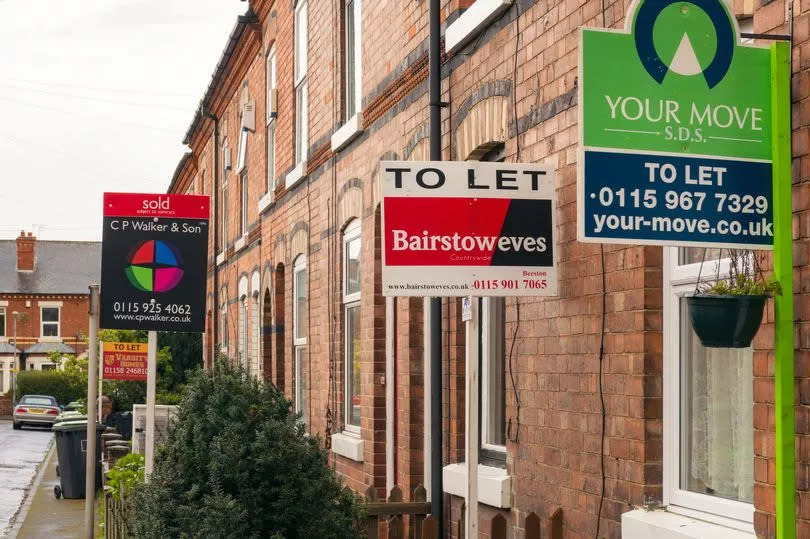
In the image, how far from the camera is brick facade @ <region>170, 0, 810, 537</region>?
18.5ft

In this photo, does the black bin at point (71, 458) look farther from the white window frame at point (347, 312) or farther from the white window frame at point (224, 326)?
the white window frame at point (347, 312)

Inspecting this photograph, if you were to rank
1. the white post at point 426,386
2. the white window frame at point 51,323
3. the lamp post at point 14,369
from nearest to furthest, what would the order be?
the white post at point 426,386, the lamp post at point 14,369, the white window frame at point 51,323

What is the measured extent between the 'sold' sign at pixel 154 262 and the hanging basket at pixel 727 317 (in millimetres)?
6540

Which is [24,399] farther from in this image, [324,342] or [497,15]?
[497,15]

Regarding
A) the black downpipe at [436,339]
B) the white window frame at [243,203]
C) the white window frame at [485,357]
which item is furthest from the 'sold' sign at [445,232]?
the white window frame at [243,203]

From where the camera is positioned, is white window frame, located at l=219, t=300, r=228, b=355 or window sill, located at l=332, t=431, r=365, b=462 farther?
white window frame, located at l=219, t=300, r=228, b=355

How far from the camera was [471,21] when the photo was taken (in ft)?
27.1

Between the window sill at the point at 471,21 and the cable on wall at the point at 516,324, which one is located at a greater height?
the window sill at the point at 471,21

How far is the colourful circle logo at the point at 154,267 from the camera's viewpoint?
9961 millimetres

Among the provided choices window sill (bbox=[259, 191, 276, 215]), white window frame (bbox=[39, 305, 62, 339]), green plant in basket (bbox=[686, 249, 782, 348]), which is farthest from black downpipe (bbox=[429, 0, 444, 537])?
white window frame (bbox=[39, 305, 62, 339])

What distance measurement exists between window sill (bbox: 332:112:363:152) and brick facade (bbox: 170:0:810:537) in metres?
0.08

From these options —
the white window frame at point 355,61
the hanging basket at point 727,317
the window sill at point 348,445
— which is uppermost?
the white window frame at point 355,61

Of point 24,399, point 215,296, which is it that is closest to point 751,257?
point 215,296

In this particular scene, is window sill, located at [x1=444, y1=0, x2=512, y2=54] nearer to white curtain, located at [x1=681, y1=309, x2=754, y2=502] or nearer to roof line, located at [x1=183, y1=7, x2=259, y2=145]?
white curtain, located at [x1=681, y1=309, x2=754, y2=502]
